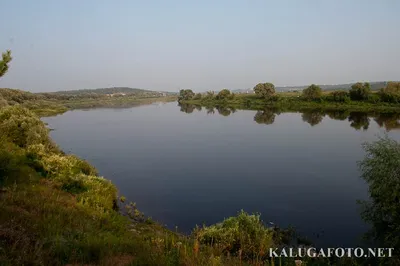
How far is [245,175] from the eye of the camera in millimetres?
25781

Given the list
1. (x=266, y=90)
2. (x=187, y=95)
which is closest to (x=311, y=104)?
(x=266, y=90)

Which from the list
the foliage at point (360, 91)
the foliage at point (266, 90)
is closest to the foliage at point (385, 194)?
the foliage at point (360, 91)

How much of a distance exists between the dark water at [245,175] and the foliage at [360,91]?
4270 centimetres

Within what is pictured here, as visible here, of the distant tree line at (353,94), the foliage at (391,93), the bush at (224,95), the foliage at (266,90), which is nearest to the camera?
the foliage at (391,93)

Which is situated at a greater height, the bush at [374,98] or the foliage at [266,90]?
the foliage at [266,90]

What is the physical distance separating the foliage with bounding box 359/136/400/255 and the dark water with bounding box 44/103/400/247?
1851 millimetres

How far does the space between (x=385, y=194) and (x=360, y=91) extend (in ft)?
284

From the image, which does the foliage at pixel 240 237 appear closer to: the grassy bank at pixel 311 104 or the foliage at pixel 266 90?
the grassy bank at pixel 311 104

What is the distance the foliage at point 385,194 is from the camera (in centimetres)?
1120

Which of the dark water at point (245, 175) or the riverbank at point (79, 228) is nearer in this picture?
the riverbank at point (79, 228)

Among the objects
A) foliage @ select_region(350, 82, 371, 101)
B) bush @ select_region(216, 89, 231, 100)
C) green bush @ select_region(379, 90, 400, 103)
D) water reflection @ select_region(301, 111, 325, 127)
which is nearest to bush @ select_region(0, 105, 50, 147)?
water reflection @ select_region(301, 111, 325, 127)

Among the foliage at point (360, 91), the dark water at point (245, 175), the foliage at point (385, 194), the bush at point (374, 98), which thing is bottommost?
the dark water at point (245, 175)

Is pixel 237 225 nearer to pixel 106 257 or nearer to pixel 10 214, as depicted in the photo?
pixel 106 257

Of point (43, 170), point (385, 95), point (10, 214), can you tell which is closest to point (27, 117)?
point (43, 170)
